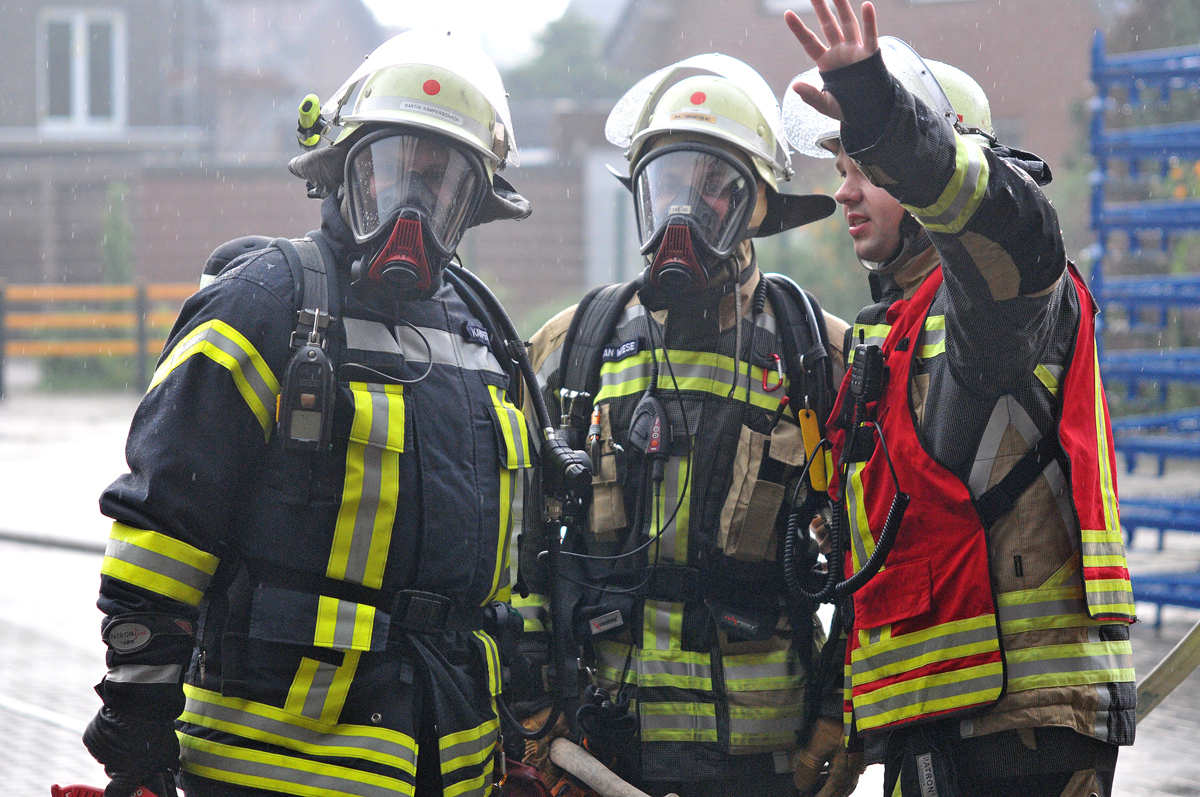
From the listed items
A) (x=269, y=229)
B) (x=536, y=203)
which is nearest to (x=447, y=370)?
(x=536, y=203)

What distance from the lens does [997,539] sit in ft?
8.21

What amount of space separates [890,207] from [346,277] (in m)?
1.24

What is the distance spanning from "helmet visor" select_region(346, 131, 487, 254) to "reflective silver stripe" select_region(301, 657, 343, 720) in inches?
35.1

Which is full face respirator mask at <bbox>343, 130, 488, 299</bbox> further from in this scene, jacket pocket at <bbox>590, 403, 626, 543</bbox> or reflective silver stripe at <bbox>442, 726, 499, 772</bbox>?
reflective silver stripe at <bbox>442, 726, 499, 772</bbox>

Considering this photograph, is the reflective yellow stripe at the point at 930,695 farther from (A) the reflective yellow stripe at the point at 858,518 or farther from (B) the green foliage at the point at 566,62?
(B) the green foliage at the point at 566,62

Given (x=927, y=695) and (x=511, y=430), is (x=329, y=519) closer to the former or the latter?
(x=511, y=430)

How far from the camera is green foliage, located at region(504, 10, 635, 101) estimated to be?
35688 mm

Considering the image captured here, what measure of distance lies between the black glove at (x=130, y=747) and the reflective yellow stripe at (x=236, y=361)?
594mm

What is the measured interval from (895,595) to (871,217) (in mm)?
893

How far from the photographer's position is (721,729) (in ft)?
10.7

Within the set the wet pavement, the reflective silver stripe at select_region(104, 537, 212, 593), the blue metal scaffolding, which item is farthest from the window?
the reflective silver stripe at select_region(104, 537, 212, 593)

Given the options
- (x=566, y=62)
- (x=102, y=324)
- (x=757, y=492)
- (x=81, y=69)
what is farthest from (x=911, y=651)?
(x=566, y=62)

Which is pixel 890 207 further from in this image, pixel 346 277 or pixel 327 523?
pixel 327 523

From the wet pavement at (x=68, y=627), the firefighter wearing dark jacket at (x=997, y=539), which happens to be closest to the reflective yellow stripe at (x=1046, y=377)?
the firefighter wearing dark jacket at (x=997, y=539)
